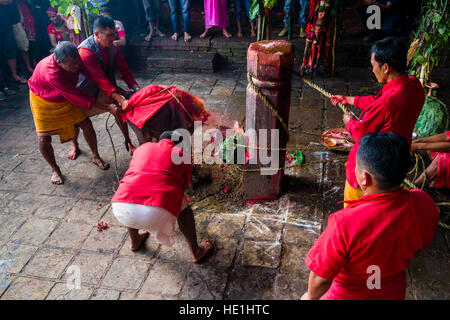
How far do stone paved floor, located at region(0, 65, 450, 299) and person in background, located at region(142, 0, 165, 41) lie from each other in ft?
14.2

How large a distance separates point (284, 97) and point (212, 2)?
5.28 meters

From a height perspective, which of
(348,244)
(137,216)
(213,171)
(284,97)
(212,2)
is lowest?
(213,171)

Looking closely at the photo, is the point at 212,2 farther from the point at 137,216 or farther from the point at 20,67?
the point at 137,216

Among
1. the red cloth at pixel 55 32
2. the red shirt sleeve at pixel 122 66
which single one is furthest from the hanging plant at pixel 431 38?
the red cloth at pixel 55 32

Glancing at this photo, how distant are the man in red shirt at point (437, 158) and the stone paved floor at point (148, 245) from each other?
66cm

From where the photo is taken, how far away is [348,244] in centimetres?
171

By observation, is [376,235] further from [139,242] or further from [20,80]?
[20,80]

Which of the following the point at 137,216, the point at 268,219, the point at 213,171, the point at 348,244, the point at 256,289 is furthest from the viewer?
the point at 213,171

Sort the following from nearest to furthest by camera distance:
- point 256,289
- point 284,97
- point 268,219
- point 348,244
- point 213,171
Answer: point 348,244 → point 256,289 → point 284,97 → point 268,219 → point 213,171

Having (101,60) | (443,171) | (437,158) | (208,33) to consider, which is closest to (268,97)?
(437,158)

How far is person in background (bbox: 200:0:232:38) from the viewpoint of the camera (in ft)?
25.2

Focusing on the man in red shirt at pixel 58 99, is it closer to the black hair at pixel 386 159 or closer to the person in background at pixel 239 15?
the black hair at pixel 386 159

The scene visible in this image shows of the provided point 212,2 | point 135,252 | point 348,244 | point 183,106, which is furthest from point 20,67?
point 348,244

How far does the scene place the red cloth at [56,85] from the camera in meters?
4.01
